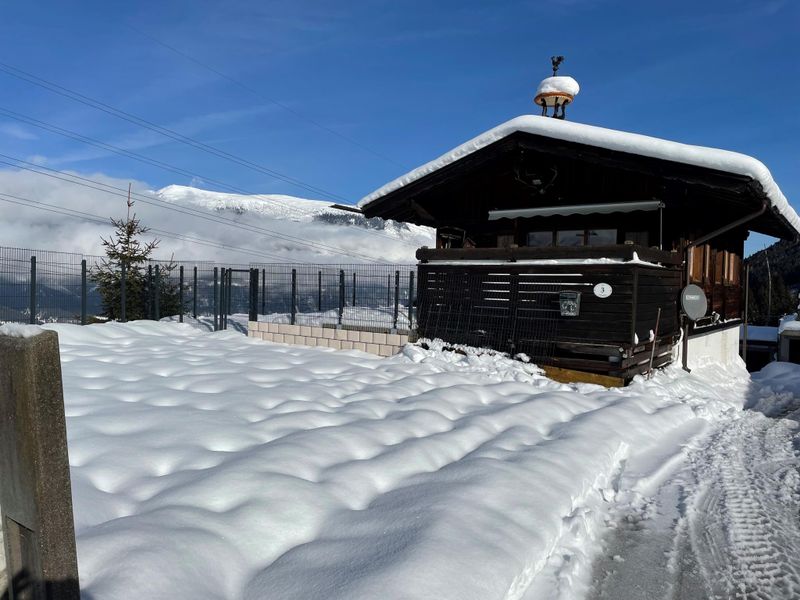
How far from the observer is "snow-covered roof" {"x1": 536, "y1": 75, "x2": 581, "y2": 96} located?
13.7m

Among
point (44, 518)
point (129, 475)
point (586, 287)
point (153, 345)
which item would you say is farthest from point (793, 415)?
point (153, 345)

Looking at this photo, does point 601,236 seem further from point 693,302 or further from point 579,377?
point 579,377

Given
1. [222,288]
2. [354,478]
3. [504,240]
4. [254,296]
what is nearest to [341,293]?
[254,296]

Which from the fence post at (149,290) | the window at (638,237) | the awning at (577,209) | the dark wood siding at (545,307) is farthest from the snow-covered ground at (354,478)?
the fence post at (149,290)

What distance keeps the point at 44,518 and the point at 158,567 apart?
1005 mm

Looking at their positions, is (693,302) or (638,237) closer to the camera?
(693,302)

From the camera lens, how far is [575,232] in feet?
39.0

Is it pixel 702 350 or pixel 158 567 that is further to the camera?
pixel 702 350

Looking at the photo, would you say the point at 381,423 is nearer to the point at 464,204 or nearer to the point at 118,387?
the point at 118,387

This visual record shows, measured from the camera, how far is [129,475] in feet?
12.8

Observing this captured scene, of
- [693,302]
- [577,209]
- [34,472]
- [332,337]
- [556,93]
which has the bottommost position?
[332,337]

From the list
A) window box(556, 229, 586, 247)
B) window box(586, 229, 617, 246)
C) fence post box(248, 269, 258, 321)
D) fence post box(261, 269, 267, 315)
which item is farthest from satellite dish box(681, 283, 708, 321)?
fence post box(261, 269, 267, 315)

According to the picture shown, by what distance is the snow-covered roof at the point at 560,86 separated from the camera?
1368cm

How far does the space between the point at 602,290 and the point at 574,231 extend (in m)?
3.46
